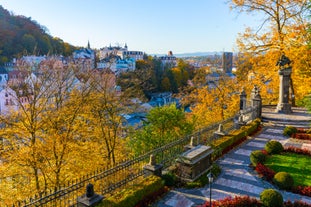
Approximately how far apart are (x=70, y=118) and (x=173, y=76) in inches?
2878

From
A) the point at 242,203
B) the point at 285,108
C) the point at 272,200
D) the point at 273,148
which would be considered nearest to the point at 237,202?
the point at 242,203

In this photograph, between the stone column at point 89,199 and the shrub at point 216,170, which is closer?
the stone column at point 89,199

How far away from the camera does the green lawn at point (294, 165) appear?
912cm

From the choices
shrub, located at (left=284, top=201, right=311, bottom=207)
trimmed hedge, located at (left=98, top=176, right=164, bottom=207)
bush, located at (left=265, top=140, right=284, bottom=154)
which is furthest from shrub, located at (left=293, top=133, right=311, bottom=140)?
trimmed hedge, located at (left=98, top=176, right=164, bottom=207)

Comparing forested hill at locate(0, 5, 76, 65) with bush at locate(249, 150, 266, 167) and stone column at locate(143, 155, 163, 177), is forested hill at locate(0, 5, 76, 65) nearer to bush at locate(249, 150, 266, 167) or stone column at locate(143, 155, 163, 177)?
stone column at locate(143, 155, 163, 177)

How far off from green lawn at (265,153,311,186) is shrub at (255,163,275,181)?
0.50m

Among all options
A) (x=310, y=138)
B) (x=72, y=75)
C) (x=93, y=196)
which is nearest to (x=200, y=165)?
(x=93, y=196)

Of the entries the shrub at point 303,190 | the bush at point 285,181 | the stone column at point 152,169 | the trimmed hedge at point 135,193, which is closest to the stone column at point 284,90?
the bush at point 285,181

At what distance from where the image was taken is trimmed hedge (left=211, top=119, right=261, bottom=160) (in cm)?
1136

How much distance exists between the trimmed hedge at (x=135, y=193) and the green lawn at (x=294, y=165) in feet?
15.8

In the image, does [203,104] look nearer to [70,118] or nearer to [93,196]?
[70,118]

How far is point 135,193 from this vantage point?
734 centimetres

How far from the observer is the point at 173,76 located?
8519 centimetres

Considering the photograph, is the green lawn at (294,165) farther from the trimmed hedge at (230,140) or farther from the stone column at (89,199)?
the stone column at (89,199)
